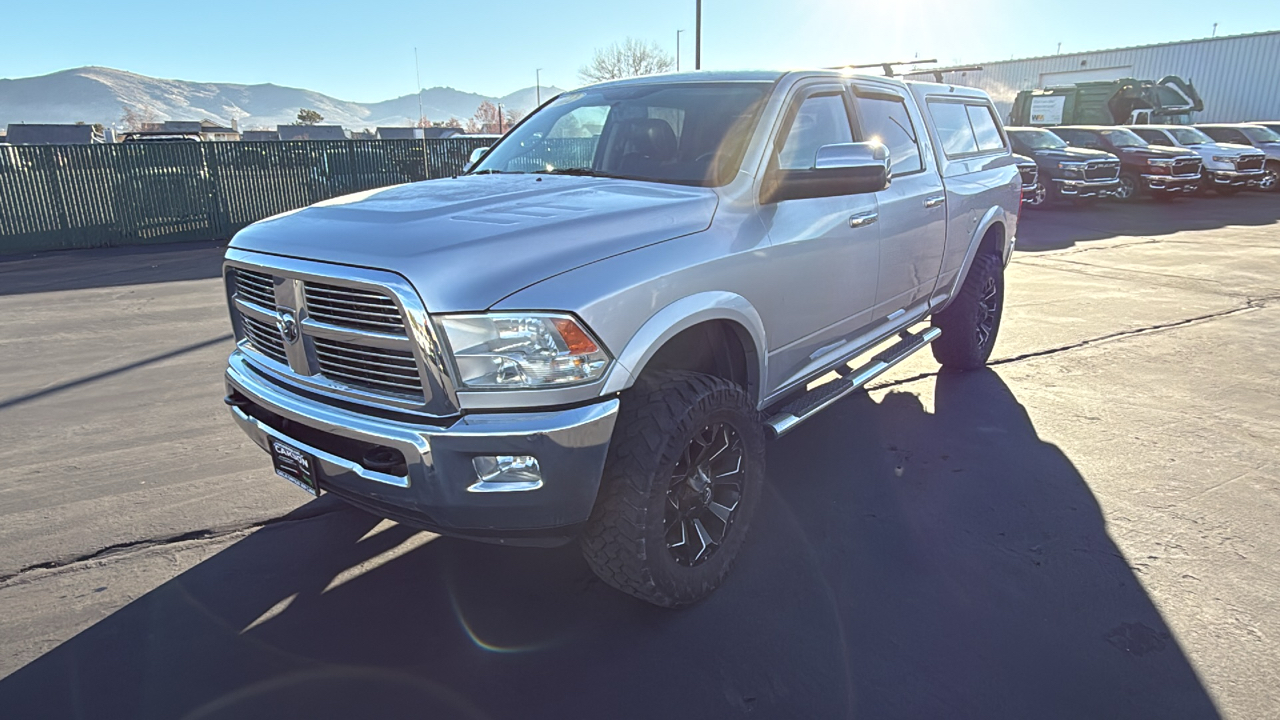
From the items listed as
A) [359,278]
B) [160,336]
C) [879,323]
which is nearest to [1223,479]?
[879,323]

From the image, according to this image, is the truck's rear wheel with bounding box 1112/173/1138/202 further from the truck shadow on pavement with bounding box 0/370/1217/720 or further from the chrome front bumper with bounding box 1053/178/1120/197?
the truck shadow on pavement with bounding box 0/370/1217/720

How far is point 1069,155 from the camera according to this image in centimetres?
1700

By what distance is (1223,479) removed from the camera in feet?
13.2

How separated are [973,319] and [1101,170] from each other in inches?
561

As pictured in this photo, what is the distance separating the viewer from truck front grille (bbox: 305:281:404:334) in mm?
2359

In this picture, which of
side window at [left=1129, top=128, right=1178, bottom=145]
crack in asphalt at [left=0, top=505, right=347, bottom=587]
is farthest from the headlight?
side window at [left=1129, top=128, right=1178, bottom=145]

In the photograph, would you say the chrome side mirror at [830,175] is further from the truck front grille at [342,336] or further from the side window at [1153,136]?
the side window at [1153,136]

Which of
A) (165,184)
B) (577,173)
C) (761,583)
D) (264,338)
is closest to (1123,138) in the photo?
(577,173)

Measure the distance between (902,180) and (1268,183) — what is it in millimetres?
22789

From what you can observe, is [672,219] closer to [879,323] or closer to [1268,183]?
[879,323]

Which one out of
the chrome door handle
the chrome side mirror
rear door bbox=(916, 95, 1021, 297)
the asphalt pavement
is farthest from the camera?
rear door bbox=(916, 95, 1021, 297)

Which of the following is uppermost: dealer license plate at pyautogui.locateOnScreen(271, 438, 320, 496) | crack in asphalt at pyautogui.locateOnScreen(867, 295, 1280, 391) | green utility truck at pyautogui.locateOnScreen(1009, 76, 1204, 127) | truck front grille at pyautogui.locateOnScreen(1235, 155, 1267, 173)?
green utility truck at pyautogui.locateOnScreen(1009, 76, 1204, 127)

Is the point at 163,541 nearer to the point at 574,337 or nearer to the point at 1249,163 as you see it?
the point at 574,337

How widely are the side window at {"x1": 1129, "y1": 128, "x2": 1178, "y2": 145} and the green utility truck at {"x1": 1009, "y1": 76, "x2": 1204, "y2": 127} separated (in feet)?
15.4
